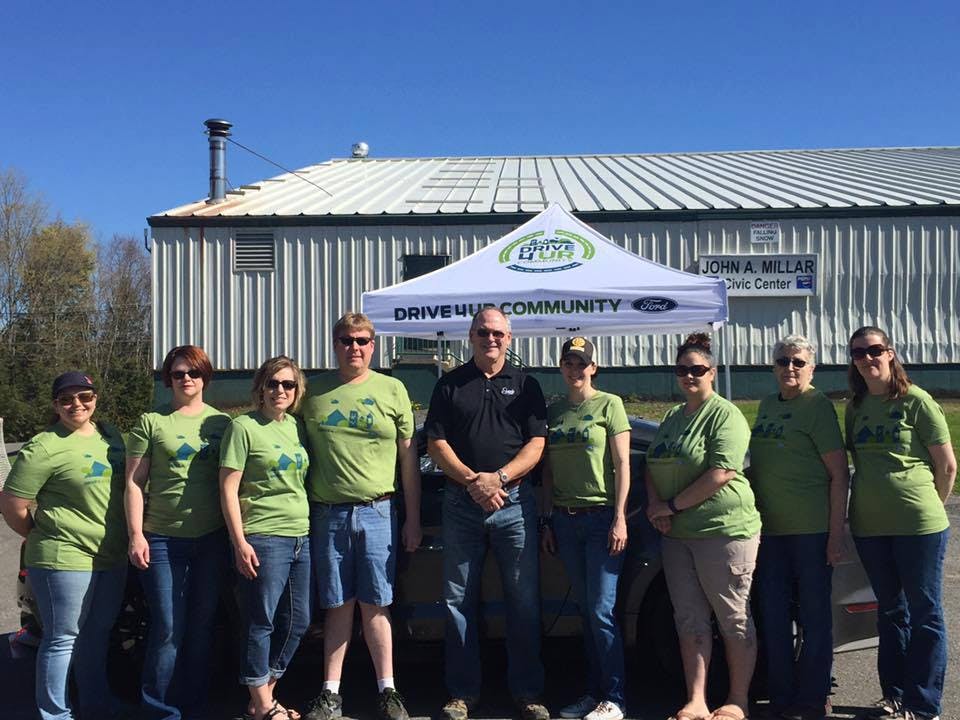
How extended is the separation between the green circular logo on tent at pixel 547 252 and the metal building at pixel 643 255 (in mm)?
8581

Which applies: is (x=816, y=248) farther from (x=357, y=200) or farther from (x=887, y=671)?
(x=887, y=671)

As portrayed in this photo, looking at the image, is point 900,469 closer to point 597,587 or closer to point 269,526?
point 597,587

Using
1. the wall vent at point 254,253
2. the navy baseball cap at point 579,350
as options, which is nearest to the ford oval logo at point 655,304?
the navy baseball cap at point 579,350

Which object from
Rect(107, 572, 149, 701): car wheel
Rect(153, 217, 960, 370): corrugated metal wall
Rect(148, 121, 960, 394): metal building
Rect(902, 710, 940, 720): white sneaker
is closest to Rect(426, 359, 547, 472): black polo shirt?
Rect(107, 572, 149, 701): car wheel

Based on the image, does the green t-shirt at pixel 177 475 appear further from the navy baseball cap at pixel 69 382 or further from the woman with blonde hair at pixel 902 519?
the woman with blonde hair at pixel 902 519

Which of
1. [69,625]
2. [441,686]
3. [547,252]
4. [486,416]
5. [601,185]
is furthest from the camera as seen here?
[601,185]

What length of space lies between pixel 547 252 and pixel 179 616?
474 centimetres

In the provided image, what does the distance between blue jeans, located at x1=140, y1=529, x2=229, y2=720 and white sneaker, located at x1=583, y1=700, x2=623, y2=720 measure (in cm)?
181

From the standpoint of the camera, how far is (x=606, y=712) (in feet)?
12.7

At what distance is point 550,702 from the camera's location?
419 cm

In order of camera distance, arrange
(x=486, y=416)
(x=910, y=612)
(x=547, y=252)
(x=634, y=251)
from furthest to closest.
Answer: (x=634, y=251) → (x=547, y=252) → (x=486, y=416) → (x=910, y=612)

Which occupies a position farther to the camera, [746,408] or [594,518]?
[746,408]

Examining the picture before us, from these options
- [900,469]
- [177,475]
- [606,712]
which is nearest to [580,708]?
[606,712]

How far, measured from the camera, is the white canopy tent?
7.06 metres
